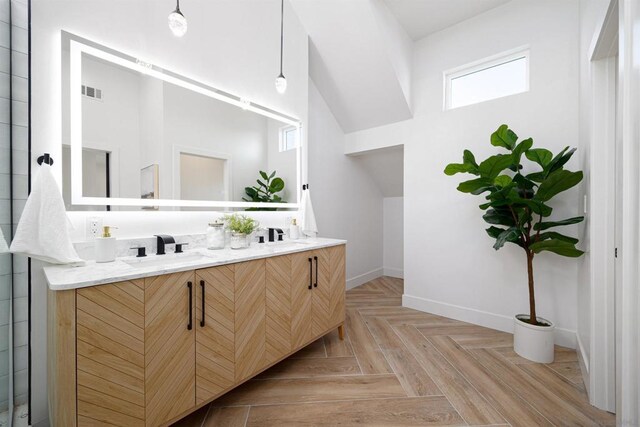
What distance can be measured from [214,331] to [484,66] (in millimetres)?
3452

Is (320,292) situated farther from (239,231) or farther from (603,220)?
(603,220)

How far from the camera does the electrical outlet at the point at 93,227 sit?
1445mm

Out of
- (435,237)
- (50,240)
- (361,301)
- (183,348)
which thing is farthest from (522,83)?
(50,240)

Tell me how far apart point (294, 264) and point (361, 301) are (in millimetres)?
1816

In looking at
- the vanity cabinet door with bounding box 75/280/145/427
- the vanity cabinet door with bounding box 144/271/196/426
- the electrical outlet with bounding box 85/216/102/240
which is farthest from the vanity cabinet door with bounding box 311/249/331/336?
the electrical outlet with bounding box 85/216/102/240

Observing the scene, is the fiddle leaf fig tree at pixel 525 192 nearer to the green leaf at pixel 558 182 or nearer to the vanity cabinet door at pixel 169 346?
the green leaf at pixel 558 182

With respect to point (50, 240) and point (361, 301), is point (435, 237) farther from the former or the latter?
point (50, 240)

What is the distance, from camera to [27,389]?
51.7 inches

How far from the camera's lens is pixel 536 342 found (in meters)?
1.99

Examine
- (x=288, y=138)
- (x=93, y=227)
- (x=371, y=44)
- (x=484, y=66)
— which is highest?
(x=371, y=44)

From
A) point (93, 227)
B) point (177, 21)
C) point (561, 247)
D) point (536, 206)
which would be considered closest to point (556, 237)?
point (561, 247)

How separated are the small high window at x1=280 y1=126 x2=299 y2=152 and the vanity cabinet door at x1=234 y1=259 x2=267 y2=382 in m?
1.40

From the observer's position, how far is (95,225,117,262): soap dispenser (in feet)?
4.50

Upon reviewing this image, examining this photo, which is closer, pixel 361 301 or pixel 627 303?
→ pixel 627 303
